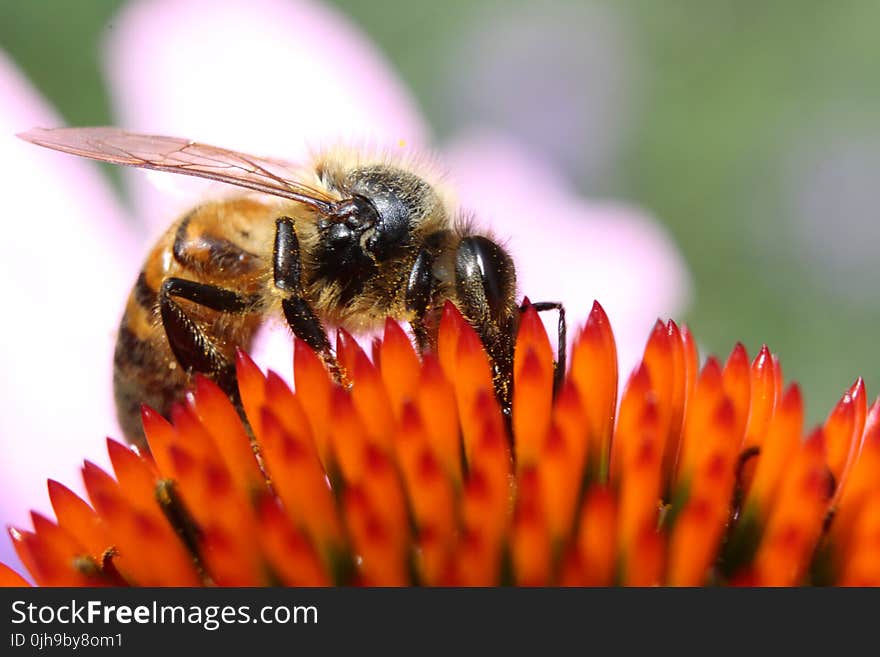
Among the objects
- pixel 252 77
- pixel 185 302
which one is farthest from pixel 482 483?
pixel 252 77

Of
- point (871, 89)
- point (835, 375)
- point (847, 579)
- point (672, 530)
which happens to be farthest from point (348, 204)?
point (871, 89)

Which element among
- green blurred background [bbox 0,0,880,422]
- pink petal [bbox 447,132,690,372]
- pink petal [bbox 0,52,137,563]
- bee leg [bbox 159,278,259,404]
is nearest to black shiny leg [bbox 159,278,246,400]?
bee leg [bbox 159,278,259,404]

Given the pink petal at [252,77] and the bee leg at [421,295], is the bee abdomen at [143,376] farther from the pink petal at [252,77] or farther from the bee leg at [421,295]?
the pink petal at [252,77]

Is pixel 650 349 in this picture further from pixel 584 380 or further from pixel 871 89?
pixel 871 89

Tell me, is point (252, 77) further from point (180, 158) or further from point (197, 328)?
point (197, 328)

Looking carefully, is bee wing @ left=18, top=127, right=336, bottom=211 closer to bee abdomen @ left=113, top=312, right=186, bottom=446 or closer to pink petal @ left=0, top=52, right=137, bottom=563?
bee abdomen @ left=113, top=312, right=186, bottom=446

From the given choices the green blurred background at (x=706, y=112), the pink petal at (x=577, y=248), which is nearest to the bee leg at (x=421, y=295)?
the pink petal at (x=577, y=248)

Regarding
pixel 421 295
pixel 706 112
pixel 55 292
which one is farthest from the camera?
pixel 706 112
